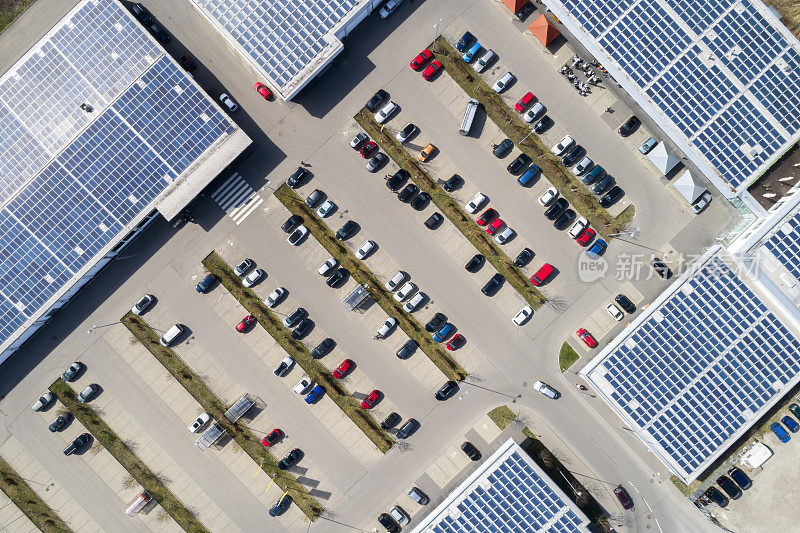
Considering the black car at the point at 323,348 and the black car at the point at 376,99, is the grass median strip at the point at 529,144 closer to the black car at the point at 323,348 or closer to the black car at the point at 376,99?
the black car at the point at 376,99

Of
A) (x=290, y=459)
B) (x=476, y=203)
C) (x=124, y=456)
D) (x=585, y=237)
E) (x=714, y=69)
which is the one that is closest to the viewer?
(x=714, y=69)

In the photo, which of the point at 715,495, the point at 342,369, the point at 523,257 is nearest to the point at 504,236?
the point at 523,257

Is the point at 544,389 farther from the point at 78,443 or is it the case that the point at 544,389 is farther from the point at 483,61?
the point at 78,443

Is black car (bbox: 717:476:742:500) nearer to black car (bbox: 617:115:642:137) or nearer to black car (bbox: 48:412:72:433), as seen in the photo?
black car (bbox: 617:115:642:137)

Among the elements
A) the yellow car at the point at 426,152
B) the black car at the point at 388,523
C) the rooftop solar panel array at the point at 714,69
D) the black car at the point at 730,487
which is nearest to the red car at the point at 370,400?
the black car at the point at 388,523

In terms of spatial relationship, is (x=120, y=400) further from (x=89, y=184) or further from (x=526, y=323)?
(x=526, y=323)
